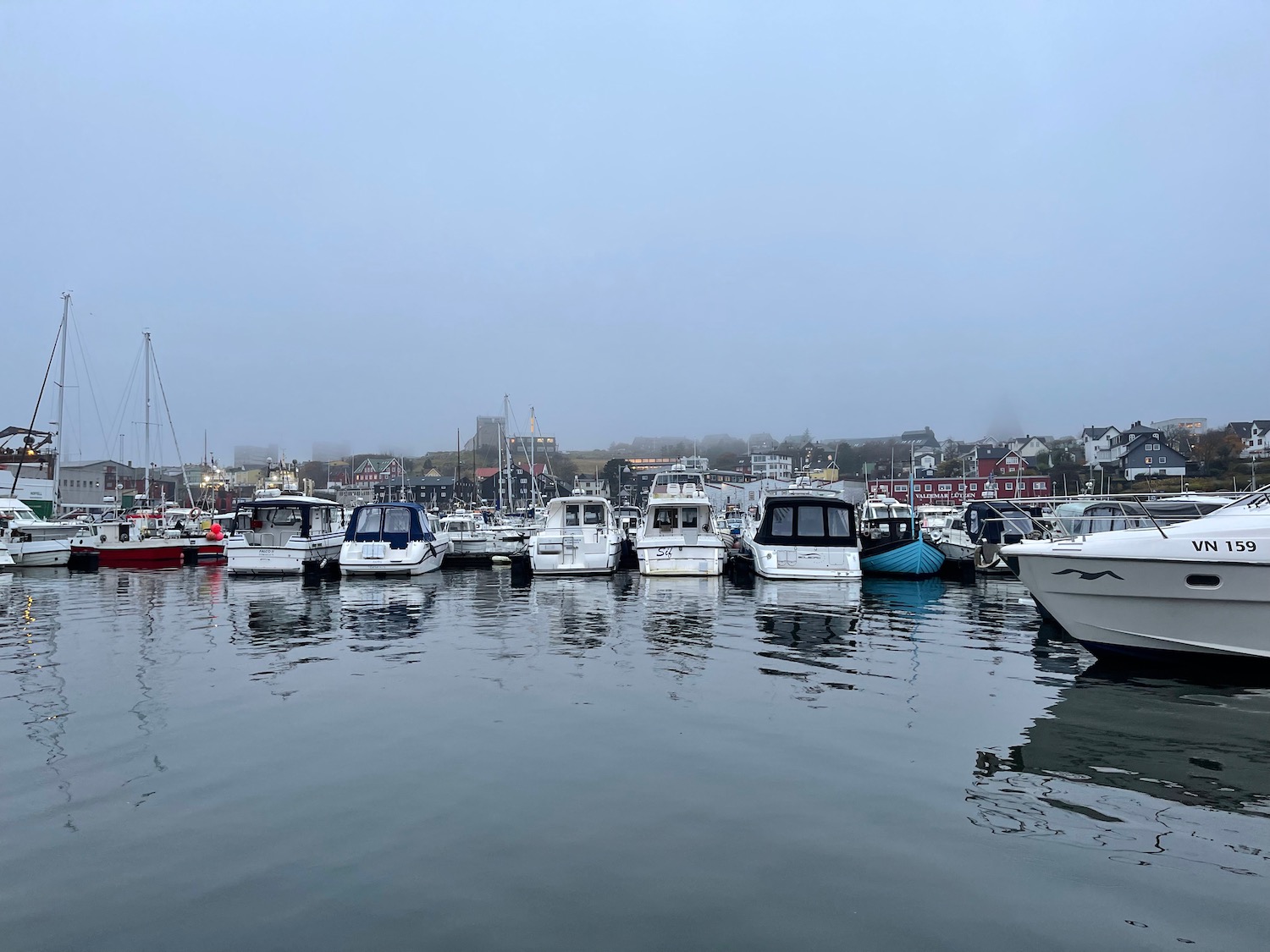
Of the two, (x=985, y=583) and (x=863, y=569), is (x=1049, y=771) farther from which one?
(x=863, y=569)

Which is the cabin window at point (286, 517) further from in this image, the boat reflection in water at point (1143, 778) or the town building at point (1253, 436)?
the town building at point (1253, 436)

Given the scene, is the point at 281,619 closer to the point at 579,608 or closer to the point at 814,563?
the point at 579,608

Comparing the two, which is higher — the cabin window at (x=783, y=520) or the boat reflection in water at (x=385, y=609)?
the cabin window at (x=783, y=520)

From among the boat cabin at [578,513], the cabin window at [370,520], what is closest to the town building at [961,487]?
the boat cabin at [578,513]

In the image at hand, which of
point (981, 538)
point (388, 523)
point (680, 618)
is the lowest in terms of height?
point (680, 618)

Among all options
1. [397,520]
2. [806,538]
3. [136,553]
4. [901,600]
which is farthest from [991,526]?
[136,553]

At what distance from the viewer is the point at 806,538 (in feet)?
78.8

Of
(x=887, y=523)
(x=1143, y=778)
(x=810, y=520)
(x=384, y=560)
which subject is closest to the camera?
(x=1143, y=778)

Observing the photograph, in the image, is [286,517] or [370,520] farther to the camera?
[286,517]

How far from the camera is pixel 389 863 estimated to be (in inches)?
203

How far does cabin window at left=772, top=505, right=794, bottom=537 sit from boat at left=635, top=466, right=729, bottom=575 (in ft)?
5.71

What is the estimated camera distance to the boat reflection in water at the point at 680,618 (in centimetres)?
1210

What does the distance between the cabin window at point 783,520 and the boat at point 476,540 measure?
12.7m

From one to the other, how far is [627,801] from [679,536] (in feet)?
64.2
